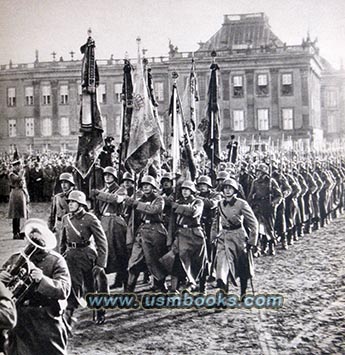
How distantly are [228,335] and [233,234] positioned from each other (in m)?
1.37

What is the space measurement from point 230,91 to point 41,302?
65.1ft

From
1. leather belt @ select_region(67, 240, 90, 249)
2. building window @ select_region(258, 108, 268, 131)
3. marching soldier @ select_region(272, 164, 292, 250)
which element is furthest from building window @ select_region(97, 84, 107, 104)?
building window @ select_region(258, 108, 268, 131)

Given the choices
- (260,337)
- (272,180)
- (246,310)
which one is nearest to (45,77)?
(272,180)

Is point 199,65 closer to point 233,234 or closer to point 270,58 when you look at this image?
point 270,58

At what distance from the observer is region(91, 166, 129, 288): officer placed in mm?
7203

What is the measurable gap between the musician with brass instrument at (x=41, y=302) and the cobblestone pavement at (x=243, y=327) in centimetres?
105

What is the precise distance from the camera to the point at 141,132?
762 cm

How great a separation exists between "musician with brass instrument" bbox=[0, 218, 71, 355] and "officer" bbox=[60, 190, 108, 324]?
141 centimetres

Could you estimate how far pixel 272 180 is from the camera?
9.59 m

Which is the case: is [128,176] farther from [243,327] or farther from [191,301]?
[243,327]

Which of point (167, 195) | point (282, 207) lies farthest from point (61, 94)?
point (167, 195)

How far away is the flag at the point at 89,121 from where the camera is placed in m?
7.46

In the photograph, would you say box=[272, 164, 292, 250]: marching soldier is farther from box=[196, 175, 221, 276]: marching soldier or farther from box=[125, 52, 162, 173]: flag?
box=[125, 52, 162, 173]: flag

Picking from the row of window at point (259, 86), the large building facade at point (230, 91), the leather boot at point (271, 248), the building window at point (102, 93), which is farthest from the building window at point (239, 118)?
the leather boot at point (271, 248)
